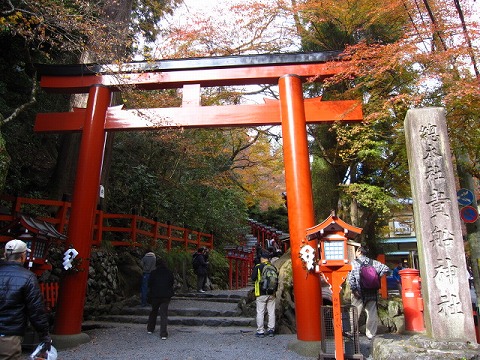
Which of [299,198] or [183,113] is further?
[183,113]

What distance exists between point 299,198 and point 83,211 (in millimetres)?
4140

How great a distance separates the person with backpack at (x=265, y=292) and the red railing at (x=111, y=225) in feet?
14.8

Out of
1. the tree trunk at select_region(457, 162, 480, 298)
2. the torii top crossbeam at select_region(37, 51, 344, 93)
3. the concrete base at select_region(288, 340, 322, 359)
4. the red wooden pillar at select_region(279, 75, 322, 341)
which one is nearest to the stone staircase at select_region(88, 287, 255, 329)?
the concrete base at select_region(288, 340, 322, 359)

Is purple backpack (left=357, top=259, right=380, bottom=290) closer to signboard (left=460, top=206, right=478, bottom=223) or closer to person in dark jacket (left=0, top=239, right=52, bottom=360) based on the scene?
signboard (left=460, top=206, right=478, bottom=223)

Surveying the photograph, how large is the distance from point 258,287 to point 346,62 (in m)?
4.73

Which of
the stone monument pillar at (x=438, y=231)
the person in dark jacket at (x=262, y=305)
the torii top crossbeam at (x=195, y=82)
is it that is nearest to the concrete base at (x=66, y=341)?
the person in dark jacket at (x=262, y=305)

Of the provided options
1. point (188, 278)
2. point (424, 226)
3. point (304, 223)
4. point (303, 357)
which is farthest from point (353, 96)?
point (188, 278)

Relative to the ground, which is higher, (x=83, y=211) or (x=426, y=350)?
(x=83, y=211)

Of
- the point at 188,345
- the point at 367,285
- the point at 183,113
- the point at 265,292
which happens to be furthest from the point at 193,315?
the point at 183,113

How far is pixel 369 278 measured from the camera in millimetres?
6684

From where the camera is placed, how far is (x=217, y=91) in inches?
567

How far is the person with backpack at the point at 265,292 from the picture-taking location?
743cm

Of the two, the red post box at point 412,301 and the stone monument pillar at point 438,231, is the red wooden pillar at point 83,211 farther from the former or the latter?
the red post box at point 412,301

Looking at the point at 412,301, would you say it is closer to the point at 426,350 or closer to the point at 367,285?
the point at 367,285
